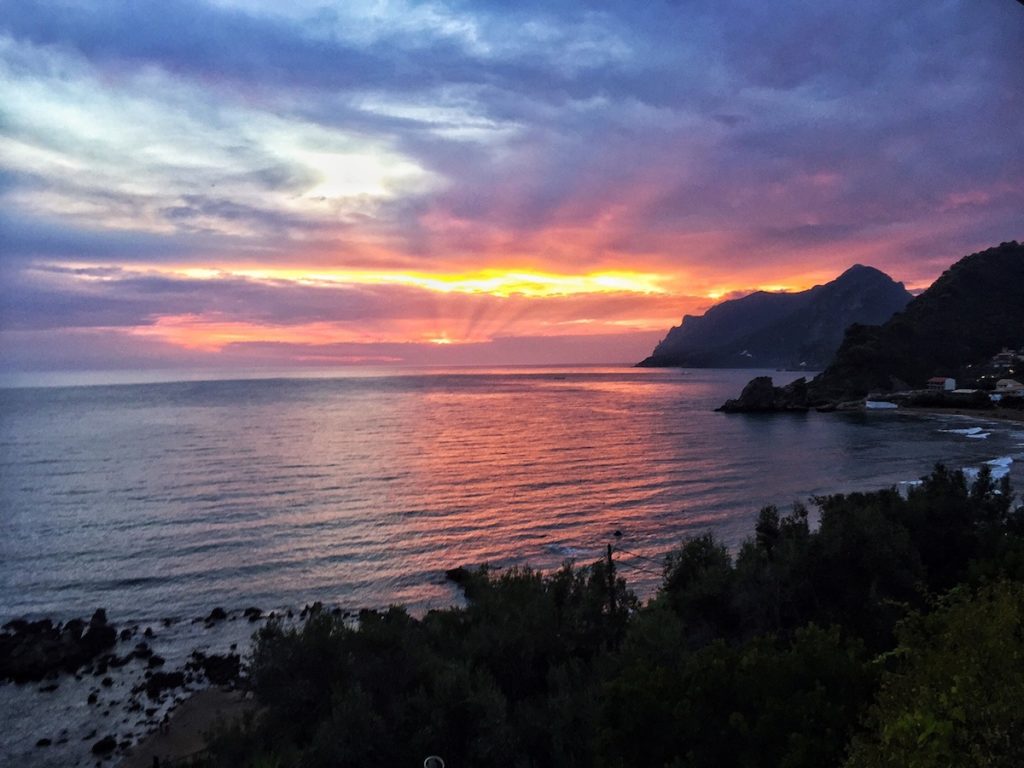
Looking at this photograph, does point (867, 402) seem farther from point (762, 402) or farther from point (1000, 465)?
point (1000, 465)

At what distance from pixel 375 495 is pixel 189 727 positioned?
31.5 metres

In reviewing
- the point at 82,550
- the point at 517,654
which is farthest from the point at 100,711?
the point at 82,550

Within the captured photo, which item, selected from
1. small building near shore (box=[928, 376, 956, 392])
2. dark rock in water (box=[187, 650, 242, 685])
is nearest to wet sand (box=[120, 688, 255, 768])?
dark rock in water (box=[187, 650, 242, 685])

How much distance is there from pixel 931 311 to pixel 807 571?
174 m

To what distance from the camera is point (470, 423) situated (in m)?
108

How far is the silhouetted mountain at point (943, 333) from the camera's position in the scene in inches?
5502

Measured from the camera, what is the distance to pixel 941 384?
130875 mm

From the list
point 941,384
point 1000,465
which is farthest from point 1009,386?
point 1000,465

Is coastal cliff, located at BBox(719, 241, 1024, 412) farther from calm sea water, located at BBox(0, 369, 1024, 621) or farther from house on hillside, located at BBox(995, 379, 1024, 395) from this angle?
calm sea water, located at BBox(0, 369, 1024, 621)

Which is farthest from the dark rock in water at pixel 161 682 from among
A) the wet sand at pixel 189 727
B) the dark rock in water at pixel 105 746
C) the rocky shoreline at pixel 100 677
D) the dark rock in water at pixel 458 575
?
the dark rock in water at pixel 458 575

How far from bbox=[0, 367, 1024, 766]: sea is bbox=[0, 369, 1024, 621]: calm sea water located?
0.71ft

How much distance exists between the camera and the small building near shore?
12781 centimetres

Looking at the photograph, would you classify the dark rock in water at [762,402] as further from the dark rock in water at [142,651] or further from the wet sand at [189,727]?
the wet sand at [189,727]

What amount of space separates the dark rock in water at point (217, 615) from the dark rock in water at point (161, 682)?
4.45 m
